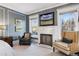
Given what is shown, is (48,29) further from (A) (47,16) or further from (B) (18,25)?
(B) (18,25)

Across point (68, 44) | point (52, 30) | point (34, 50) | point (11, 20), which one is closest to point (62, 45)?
point (68, 44)

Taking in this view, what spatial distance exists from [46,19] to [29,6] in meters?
0.38

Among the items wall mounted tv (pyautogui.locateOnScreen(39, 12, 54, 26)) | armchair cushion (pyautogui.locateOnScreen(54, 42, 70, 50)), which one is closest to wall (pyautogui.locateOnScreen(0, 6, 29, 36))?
wall mounted tv (pyautogui.locateOnScreen(39, 12, 54, 26))

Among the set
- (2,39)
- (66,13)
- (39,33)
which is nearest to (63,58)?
(39,33)

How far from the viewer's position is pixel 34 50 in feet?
6.59

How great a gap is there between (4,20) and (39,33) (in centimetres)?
66

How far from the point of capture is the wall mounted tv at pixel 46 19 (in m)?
1.99

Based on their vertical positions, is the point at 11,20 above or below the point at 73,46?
above

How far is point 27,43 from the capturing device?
2.09m

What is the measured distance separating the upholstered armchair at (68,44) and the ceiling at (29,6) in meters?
0.55

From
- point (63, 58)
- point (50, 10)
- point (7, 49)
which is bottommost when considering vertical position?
point (63, 58)

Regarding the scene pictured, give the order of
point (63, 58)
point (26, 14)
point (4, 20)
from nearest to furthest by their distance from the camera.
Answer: point (63, 58)
point (4, 20)
point (26, 14)

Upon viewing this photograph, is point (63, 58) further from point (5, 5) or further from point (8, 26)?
point (5, 5)

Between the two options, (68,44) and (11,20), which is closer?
(68,44)
